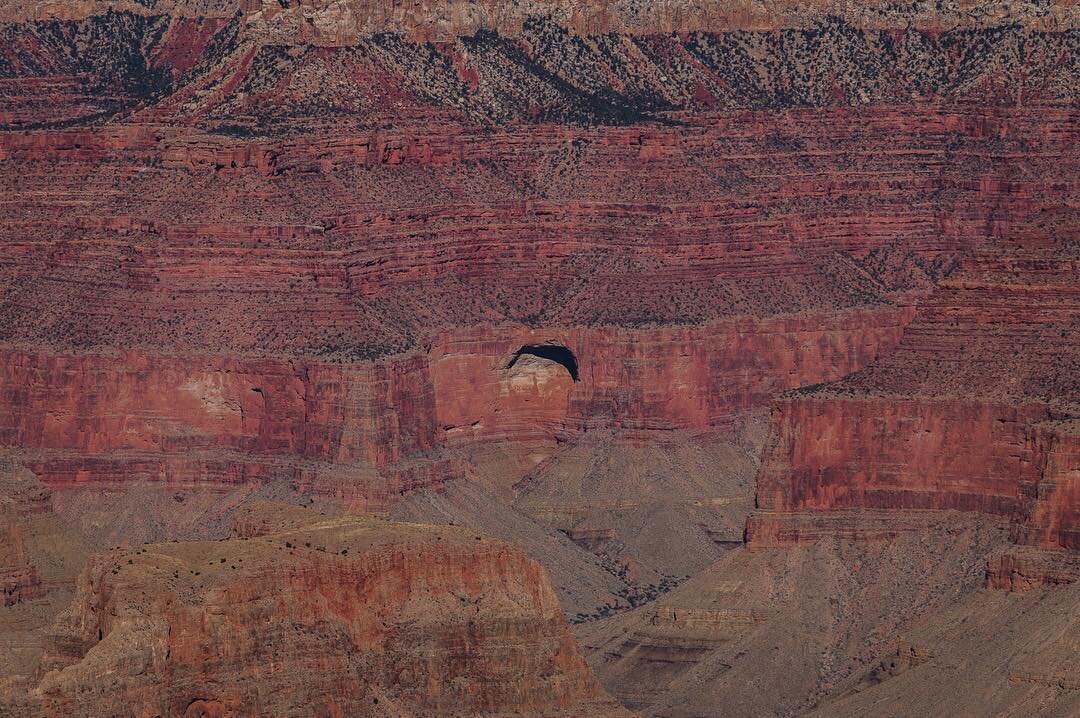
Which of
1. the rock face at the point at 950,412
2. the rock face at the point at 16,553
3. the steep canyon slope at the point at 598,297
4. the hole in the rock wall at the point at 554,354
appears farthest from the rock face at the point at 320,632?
the hole in the rock wall at the point at 554,354

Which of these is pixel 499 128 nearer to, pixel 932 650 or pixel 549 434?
pixel 549 434

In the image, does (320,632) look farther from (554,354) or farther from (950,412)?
(554,354)

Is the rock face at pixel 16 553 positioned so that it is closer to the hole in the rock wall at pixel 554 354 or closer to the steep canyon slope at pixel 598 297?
the steep canyon slope at pixel 598 297

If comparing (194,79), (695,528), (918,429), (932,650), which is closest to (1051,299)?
(918,429)

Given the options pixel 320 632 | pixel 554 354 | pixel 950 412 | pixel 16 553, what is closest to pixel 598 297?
pixel 554 354

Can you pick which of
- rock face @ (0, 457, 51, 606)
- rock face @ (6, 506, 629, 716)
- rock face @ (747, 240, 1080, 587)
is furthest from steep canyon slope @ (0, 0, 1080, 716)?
rock face @ (6, 506, 629, 716)
